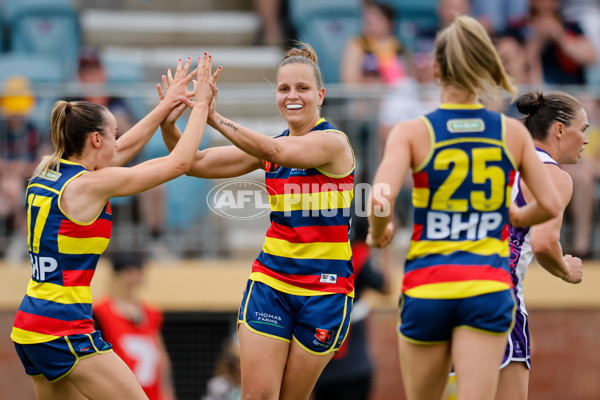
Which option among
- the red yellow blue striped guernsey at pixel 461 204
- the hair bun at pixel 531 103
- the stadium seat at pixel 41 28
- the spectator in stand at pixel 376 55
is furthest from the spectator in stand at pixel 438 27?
the red yellow blue striped guernsey at pixel 461 204

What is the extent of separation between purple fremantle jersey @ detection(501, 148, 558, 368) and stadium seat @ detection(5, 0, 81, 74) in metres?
8.13

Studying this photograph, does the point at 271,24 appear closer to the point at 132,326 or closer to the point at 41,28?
the point at 41,28

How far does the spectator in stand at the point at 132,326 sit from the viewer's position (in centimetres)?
746

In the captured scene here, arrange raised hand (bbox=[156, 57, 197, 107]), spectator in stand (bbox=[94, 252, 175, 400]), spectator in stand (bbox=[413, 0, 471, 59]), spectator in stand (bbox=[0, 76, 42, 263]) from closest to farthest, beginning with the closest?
1. raised hand (bbox=[156, 57, 197, 107])
2. spectator in stand (bbox=[94, 252, 175, 400])
3. spectator in stand (bbox=[0, 76, 42, 263])
4. spectator in stand (bbox=[413, 0, 471, 59])

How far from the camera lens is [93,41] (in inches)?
499

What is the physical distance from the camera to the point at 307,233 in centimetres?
476

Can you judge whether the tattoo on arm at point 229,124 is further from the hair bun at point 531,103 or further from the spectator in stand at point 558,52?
the spectator in stand at point 558,52

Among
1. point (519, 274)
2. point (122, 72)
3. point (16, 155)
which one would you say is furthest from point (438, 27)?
point (519, 274)

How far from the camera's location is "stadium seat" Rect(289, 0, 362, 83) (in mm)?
11719

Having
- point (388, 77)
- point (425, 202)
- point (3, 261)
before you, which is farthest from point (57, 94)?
point (425, 202)

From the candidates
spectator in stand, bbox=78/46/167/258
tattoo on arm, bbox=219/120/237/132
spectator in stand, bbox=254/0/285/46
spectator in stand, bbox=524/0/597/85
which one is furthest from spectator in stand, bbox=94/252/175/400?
spectator in stand, bbox=254/0/285/46

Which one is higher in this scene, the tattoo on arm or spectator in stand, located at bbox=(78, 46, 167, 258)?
the tattoo on arm

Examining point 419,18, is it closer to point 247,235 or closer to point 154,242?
point 247,235

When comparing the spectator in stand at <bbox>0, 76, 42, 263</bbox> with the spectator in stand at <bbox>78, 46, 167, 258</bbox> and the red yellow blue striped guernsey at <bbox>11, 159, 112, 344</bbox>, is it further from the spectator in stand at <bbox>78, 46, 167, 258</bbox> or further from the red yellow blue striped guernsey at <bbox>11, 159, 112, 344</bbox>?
the red yellow blue striped guernsey at <bbox>11, 159, 112, 344</bbox>
